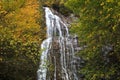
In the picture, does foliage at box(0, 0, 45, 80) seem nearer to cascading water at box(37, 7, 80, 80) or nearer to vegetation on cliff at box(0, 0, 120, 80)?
vegetation on cliff at box(0, 0, 120, 80)

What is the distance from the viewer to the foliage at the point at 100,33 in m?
A: 13.7

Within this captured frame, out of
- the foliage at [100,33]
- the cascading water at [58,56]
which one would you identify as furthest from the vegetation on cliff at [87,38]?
the cascading water at [58,56]

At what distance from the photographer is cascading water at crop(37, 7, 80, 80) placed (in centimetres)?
1823

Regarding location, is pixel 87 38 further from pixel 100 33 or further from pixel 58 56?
pixel 58 56

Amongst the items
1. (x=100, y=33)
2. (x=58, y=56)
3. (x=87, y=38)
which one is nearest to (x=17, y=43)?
(x=87, y=38)

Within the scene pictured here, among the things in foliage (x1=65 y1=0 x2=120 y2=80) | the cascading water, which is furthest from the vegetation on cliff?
the cascading water

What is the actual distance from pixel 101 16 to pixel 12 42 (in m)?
4.19

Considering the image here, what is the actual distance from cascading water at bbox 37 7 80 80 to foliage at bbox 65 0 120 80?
2.75 meters

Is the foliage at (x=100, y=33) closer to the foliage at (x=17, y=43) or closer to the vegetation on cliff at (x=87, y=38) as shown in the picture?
the vegetation on cliff at (x=87, y=38)

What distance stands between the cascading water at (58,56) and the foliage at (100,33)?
108 inches

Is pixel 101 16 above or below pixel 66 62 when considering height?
above

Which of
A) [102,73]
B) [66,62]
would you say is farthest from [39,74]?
[102,73]

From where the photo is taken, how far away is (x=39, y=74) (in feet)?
59.8

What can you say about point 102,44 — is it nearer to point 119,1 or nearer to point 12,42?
point 119,1
